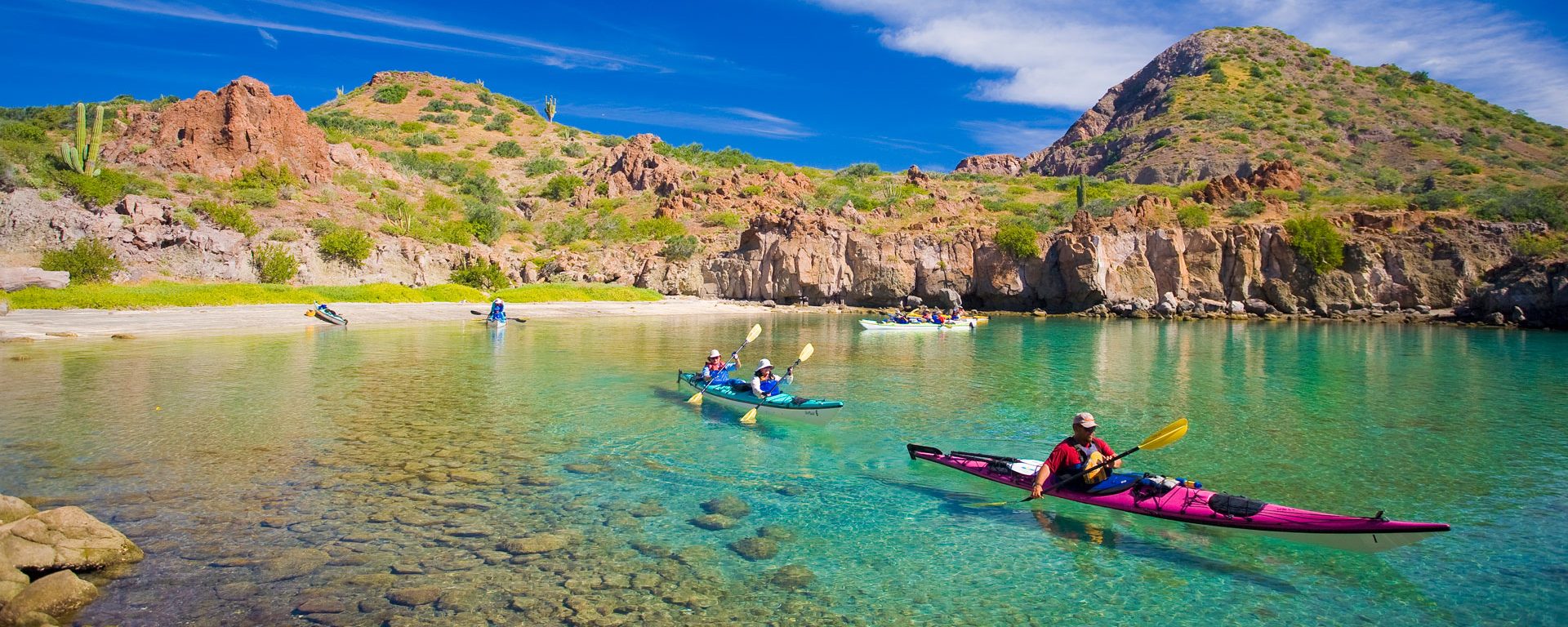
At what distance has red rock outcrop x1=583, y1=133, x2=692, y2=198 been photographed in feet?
225

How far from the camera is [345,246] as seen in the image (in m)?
39.9

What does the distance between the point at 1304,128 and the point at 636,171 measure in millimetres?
70762

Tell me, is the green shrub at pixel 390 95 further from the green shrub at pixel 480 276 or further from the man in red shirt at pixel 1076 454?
the man in red shirt at pixel 1076 454

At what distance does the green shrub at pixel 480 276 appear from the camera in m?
44.5

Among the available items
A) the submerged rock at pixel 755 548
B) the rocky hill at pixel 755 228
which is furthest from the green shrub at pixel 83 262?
the submerged rock at pixel 755 548

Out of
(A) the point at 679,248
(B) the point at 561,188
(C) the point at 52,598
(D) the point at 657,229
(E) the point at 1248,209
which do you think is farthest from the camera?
(B) the point at 561,188

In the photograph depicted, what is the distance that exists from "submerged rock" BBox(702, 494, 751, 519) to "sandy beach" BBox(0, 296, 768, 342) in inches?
966

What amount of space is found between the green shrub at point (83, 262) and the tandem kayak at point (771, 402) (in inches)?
1238

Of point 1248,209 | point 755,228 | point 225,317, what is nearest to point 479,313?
point 225,317

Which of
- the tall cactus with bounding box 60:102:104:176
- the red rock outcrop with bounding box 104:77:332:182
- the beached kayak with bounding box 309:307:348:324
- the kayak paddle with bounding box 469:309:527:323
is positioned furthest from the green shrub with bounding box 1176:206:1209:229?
the tall cactus with bounding box 60:102:104:176

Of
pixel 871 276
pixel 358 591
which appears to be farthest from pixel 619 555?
pixel 871 276

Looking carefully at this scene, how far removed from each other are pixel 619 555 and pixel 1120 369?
18200mm

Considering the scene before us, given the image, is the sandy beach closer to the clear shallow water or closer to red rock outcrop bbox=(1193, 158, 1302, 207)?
the clear shallow water

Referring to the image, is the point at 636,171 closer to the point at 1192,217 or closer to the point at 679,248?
the point at 679,248
